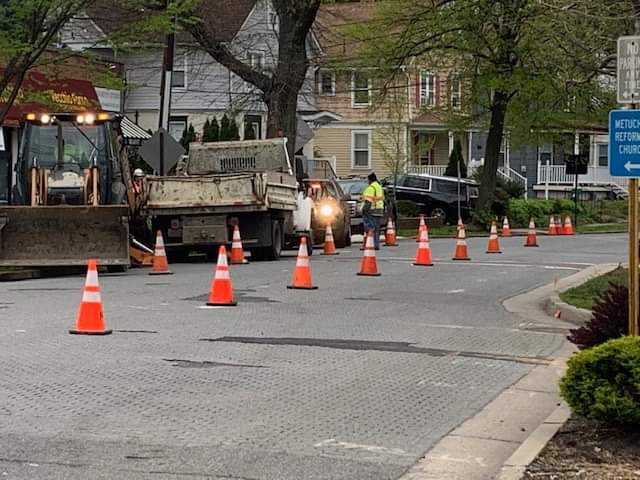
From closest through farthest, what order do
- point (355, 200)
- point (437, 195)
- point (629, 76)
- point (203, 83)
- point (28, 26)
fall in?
1. point (629, 76)
2. point (28, 26)
3. point (355, 200)
4. point (437, 195)
5. point (203, 83)

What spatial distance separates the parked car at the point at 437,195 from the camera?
43000mm

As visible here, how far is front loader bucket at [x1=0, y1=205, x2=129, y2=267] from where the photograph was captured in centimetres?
1983

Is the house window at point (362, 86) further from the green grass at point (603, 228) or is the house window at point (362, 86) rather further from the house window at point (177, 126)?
the house window at point (177, 126)

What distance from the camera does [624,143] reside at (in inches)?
332

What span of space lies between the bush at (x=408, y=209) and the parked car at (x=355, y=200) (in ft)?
16.6

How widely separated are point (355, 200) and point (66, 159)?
1473cm

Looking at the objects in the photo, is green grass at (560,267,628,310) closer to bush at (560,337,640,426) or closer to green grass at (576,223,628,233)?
bush at (560,337,640,426)

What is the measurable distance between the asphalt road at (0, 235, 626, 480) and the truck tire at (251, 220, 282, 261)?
5028 millimetres

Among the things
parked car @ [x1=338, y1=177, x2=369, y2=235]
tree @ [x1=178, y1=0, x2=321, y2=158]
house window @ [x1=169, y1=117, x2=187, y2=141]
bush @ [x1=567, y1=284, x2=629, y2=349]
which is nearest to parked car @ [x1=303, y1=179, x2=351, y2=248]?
tree @ [x1=178, y1=0, x2=321, y2=158]

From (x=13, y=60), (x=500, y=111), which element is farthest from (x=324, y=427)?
(x=500, y=111)

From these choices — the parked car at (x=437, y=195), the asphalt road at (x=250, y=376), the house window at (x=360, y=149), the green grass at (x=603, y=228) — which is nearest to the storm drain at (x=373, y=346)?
the asphalt road at (x=250, y=376)

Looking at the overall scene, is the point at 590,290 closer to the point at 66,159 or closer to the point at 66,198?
the point at 66,198

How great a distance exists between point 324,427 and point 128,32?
1710cm

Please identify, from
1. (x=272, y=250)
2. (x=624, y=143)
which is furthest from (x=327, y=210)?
(x=624, y=143)
